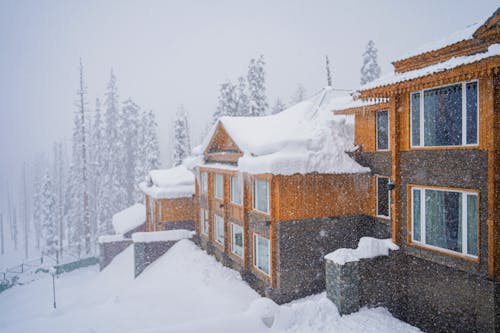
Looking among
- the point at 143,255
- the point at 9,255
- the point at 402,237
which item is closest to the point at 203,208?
the point at 143,255

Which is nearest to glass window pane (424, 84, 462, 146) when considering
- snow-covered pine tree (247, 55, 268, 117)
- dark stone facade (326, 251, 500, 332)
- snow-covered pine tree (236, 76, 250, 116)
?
→ dark stone facade (326, 251, 500, 332)

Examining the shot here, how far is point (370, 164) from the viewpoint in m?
13.0

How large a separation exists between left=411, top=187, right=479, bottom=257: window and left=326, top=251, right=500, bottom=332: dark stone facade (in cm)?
66

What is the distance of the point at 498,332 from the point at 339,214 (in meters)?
6.05

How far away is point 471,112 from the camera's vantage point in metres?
8.45

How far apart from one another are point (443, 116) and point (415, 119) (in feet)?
2.88

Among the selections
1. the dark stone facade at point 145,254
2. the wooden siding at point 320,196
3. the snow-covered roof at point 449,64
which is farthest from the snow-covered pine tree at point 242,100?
the snow-covered roof at point 449,64

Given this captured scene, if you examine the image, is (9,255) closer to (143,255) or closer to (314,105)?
(143,255)

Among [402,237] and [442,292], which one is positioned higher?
[402,237]

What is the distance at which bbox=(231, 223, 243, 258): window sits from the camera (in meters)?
16.0

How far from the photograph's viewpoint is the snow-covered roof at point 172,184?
23.2 meters

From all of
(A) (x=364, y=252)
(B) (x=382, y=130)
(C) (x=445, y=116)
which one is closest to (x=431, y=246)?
(A) (x=364, y=252)

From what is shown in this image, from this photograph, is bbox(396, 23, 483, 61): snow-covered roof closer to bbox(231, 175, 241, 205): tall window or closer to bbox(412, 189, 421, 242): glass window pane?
bbox(412, 189, 421, 242): glass window pane

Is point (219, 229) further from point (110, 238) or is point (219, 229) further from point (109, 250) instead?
point (109, 250)
